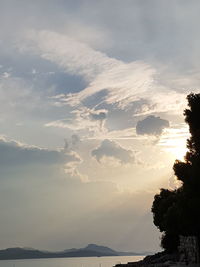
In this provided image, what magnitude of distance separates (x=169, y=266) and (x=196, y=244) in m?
4.22

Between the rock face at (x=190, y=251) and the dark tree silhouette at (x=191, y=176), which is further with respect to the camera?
the rock face at (x=190, y=251)

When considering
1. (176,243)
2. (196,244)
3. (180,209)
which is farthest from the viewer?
(176,243)

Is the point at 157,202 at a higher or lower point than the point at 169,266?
higher

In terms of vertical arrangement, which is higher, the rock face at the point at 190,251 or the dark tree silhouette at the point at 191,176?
the dark tree silhouette at the point at 191,176

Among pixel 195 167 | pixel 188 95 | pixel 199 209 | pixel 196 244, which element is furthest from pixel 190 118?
pixel 196 244

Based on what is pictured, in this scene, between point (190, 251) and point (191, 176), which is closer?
point (191, 176)

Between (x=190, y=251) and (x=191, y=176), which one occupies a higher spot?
(x=191, y=176)

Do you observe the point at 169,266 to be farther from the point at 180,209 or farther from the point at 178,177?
the point at 178,177

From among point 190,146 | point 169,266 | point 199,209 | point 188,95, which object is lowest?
point 169,266

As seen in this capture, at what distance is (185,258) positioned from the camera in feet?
161

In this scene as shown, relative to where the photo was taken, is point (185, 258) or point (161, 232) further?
point (161, 232)

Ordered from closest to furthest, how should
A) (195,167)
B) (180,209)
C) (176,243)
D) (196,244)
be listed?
(195,167) < (180,209) < (196,244) < (176,243)

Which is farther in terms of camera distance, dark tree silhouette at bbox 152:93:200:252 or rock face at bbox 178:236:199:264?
rock face at bbox 178:236:199:264

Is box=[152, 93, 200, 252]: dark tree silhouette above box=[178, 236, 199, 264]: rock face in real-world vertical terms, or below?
above
